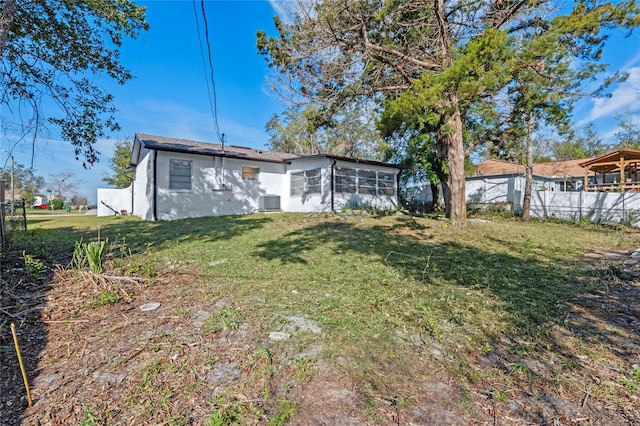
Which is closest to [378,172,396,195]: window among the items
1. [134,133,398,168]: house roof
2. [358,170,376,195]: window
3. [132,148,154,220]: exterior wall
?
[358,170,376,195]: window

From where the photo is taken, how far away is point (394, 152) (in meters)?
15.4

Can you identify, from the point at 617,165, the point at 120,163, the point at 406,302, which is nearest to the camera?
the point at 406,302

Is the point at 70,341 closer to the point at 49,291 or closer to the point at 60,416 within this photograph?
the point at 60,416

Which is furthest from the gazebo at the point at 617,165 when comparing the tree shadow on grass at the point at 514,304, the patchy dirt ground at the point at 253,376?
the patchy dirt ground at the point at 253,376

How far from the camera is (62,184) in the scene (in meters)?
36.2

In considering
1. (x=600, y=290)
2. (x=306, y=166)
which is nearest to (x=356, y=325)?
(x=600, y=290)

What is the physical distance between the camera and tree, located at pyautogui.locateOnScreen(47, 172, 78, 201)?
1405 inches

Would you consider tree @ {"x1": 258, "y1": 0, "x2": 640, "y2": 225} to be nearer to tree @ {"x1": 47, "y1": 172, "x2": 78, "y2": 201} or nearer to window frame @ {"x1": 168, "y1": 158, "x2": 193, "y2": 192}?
window frame @ {"x1": 168, "y1": 158, "x2": 193, "y2": 192}

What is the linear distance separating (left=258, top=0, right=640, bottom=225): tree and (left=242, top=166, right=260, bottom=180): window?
5.99m

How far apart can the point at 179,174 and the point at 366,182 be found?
8512 mm

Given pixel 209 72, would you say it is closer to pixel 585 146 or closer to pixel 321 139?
pixel 321 139

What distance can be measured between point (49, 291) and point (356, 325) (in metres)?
3.53


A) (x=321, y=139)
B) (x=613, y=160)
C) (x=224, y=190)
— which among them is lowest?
(x=224, y=190)

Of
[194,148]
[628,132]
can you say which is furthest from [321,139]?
[628,132]
